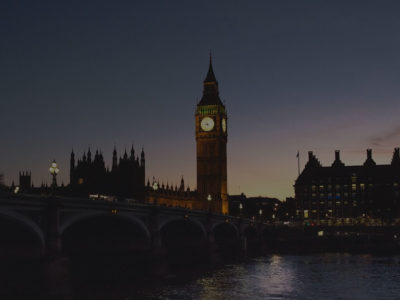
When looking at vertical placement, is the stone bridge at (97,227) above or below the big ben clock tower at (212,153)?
below

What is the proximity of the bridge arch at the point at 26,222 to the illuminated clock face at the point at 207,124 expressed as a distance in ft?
465

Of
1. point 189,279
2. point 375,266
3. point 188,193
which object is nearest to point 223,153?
point 188,193

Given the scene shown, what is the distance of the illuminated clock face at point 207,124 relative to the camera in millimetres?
190375

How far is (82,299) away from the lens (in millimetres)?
44375

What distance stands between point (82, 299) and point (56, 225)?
9.05 metres

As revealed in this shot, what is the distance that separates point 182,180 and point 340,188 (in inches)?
2013

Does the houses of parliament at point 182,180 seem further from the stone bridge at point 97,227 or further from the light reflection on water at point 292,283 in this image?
the light reflection on water at point 292,283

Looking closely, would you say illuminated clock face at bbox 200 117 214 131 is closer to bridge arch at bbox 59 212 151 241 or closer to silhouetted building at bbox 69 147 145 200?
silhouetted building at bbox 69 147 145 200

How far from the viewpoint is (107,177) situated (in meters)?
143

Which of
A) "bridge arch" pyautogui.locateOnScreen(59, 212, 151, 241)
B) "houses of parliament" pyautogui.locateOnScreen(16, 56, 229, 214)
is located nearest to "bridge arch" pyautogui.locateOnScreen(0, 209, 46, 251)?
"bridge arch" pyautogui.locateOnScreen(59, 212, 151, 241)

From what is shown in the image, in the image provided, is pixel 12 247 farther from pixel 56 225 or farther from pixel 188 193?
pixel 188 193

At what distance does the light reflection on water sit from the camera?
161 ft

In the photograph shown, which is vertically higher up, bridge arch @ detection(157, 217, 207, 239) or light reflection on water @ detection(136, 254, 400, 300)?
bridge arch @ detection(157, 217, 207, 239)

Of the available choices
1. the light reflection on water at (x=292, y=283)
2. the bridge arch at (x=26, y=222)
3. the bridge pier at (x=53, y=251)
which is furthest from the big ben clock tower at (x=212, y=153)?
the bridge arch at (x=26, y=222)
